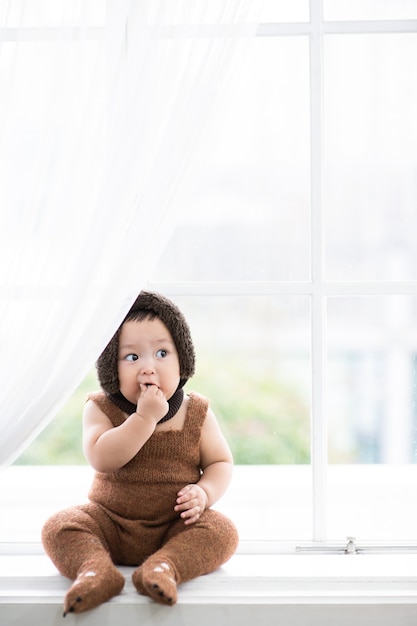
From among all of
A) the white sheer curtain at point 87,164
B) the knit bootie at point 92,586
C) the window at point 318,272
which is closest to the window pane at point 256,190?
the window at point 318,272

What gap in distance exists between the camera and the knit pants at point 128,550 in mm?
1352

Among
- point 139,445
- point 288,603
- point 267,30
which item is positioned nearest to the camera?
point 288,603

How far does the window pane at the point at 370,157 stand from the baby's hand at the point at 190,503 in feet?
1.86

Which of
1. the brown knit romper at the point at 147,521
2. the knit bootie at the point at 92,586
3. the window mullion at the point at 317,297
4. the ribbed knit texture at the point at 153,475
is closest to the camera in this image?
the knit bootie at the point at 92,586

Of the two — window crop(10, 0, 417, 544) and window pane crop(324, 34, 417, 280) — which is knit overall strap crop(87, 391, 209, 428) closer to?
window crop(10, 0, 417, 544)

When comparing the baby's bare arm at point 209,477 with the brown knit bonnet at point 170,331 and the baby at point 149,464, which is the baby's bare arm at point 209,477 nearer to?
the baby at point 149,464

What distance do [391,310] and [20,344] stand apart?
2.66 ft

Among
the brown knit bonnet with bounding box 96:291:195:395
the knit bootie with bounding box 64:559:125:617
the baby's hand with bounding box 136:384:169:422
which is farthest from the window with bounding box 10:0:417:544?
the knit bootie with bounding box 64:559:125:617

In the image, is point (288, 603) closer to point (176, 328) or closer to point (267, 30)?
point (176, 328)

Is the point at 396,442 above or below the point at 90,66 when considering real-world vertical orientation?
below

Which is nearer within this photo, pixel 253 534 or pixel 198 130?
pixel 198 130

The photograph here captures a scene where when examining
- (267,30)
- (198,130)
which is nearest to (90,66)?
(198,130)

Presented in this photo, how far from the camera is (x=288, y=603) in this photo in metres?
1.41

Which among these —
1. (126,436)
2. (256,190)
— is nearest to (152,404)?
(126,436)
